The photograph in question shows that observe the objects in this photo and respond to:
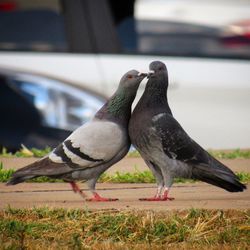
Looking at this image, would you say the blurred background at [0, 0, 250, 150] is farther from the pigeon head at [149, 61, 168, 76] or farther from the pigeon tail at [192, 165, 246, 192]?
the pigeon head at [149, 61, 168, 76]

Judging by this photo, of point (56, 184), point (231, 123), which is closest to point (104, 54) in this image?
point (231, 123)

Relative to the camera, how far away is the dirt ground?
6598 millimetres

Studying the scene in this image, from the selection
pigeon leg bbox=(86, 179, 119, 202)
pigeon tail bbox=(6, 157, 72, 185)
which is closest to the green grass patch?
pigeon leg bbox=(86, 179, 119, 202)

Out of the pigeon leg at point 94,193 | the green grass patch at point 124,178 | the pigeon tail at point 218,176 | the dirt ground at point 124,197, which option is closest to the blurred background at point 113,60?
the green grass patch at point 124,178

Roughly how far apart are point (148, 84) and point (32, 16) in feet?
16.1

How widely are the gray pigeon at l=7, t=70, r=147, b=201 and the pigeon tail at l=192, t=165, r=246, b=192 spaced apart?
0.40m

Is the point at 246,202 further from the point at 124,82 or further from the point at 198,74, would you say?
the point at 198,74

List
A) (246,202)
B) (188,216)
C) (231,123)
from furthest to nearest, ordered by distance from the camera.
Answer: (231,123) → (246,202) → (188,216)

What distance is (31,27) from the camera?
11102 mm

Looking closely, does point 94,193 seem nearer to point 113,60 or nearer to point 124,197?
point 124,197

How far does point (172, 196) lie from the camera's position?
7.02 m

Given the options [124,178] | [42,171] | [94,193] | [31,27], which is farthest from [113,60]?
[42,171]

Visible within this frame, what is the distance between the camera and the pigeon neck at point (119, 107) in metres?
6.28

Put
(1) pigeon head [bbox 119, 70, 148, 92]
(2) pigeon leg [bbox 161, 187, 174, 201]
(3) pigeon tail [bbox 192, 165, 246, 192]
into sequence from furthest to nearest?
(2) pigeon leg [bbox 161, 187, 174, 201]
(3) pigeon tail [bbox 192, 165, 246, 192]
(1) pigeon head [bbox 119, 70, 148, 92]
